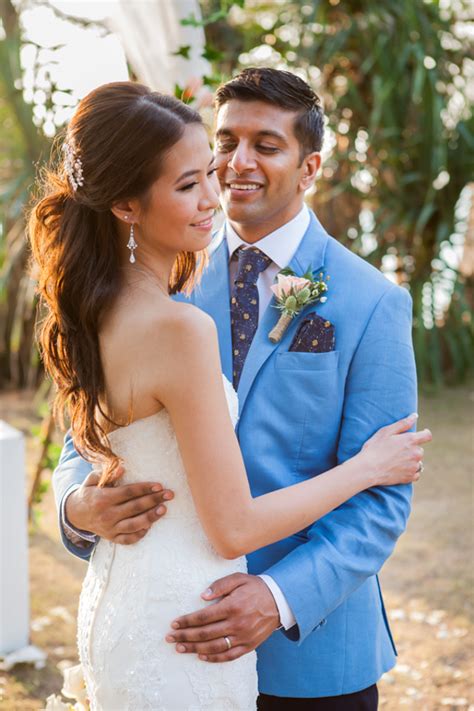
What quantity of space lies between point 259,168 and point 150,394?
0.71 m

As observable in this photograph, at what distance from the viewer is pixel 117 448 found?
160cm

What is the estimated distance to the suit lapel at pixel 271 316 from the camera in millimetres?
1789

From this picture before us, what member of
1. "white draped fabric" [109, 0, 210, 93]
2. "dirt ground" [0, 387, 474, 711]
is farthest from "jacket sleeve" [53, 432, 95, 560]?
"dirt ground" [0, 387, 474, 711]

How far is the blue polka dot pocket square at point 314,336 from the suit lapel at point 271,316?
27mm

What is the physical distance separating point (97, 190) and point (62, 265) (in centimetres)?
16

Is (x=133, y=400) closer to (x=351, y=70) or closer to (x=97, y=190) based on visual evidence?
(x=97, y=190)

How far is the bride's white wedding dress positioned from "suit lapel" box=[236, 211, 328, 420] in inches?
10.9

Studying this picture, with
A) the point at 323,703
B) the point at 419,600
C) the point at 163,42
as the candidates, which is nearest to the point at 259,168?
the point at 323,703

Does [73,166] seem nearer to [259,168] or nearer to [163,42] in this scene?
[259,168]

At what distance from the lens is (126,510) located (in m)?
1.58

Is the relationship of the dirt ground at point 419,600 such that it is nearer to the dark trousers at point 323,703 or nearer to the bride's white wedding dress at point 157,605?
the dark trousers at point 323,703

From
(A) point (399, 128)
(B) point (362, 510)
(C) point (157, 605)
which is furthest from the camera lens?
(A) point (399, 128)

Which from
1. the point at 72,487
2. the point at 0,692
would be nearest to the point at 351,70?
the point at 0,692

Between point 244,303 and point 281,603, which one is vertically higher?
point 244,303
